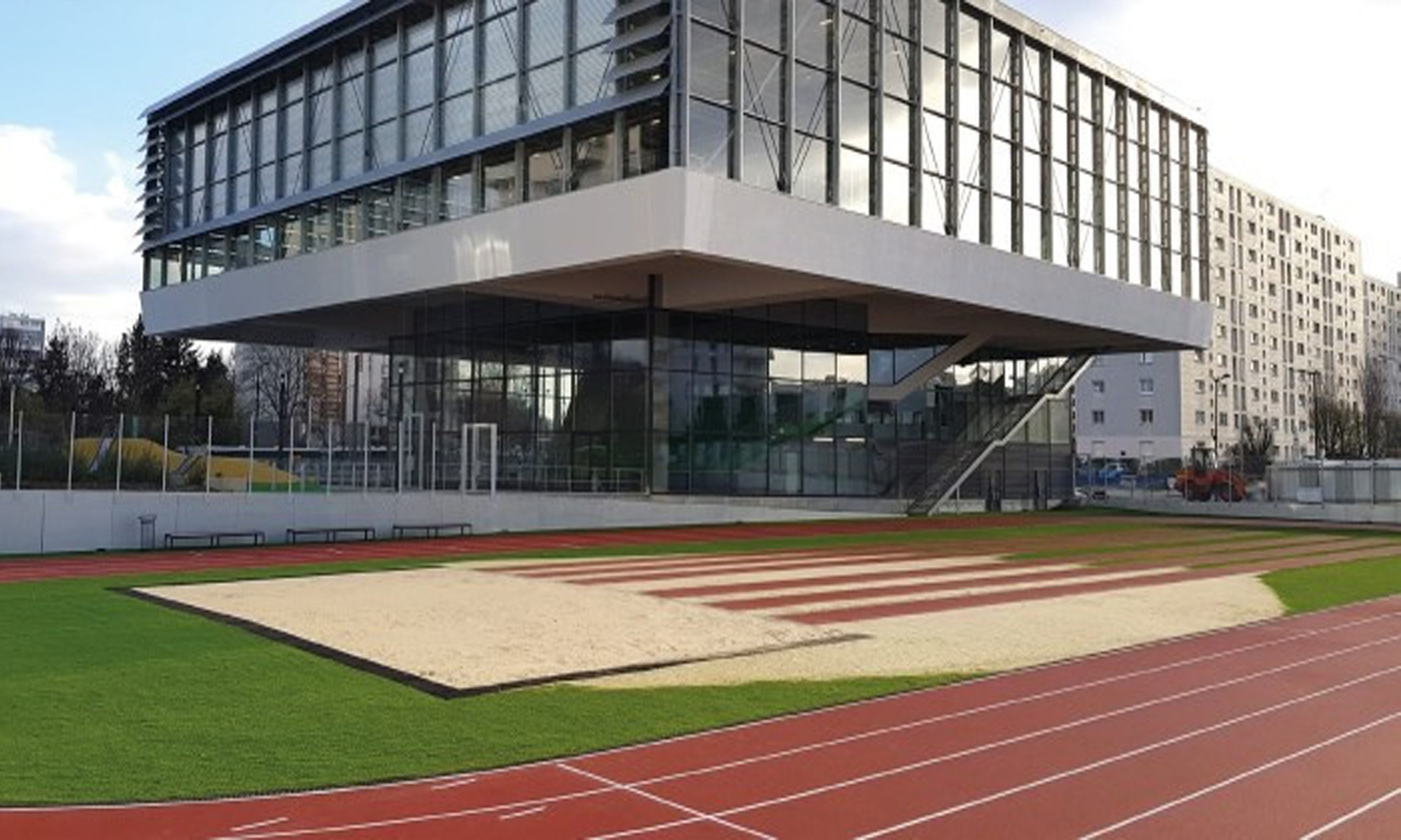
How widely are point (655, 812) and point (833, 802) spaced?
3.79 feet

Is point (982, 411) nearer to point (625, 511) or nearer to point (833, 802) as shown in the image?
point (625, 511)

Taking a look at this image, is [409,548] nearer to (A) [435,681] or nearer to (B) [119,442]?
(B) [119,442]

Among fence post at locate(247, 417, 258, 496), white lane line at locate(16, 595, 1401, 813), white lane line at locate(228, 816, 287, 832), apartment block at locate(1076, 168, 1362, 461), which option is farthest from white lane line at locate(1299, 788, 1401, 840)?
apartment block at locate(1076, 168, 1362, 461)

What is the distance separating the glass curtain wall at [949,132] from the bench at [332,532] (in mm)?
13543

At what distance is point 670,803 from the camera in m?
7.33

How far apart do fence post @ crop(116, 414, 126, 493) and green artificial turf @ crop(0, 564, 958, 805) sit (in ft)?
50.6

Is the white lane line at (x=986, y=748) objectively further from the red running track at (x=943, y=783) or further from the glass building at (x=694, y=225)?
the glass building at (x=694, y=225)

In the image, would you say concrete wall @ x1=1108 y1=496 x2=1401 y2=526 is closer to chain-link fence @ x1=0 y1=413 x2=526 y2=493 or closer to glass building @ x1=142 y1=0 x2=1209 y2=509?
glass building @ x1=142 y1=0 x2=1209 y2=509

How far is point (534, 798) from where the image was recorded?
7.37 m

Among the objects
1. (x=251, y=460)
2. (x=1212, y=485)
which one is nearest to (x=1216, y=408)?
(x=1212, y=485)

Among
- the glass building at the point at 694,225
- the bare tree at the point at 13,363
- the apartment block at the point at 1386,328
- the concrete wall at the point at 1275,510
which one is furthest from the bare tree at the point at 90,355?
the apartment block at the point at 1386,328

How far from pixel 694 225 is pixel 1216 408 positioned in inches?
3281

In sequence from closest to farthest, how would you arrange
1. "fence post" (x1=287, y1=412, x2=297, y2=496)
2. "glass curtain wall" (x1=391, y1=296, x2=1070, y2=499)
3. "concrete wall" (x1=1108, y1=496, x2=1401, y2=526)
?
"fence post" (x1=287, y1=412, x2=297, y2=496) → "glass curtain wall" (x1=391, y1=296, x2=1070, y2=499) → "concrete wall" (x1=1108, y1=496, x2=1401, y2=526)

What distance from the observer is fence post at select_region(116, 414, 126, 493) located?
89.7ft
